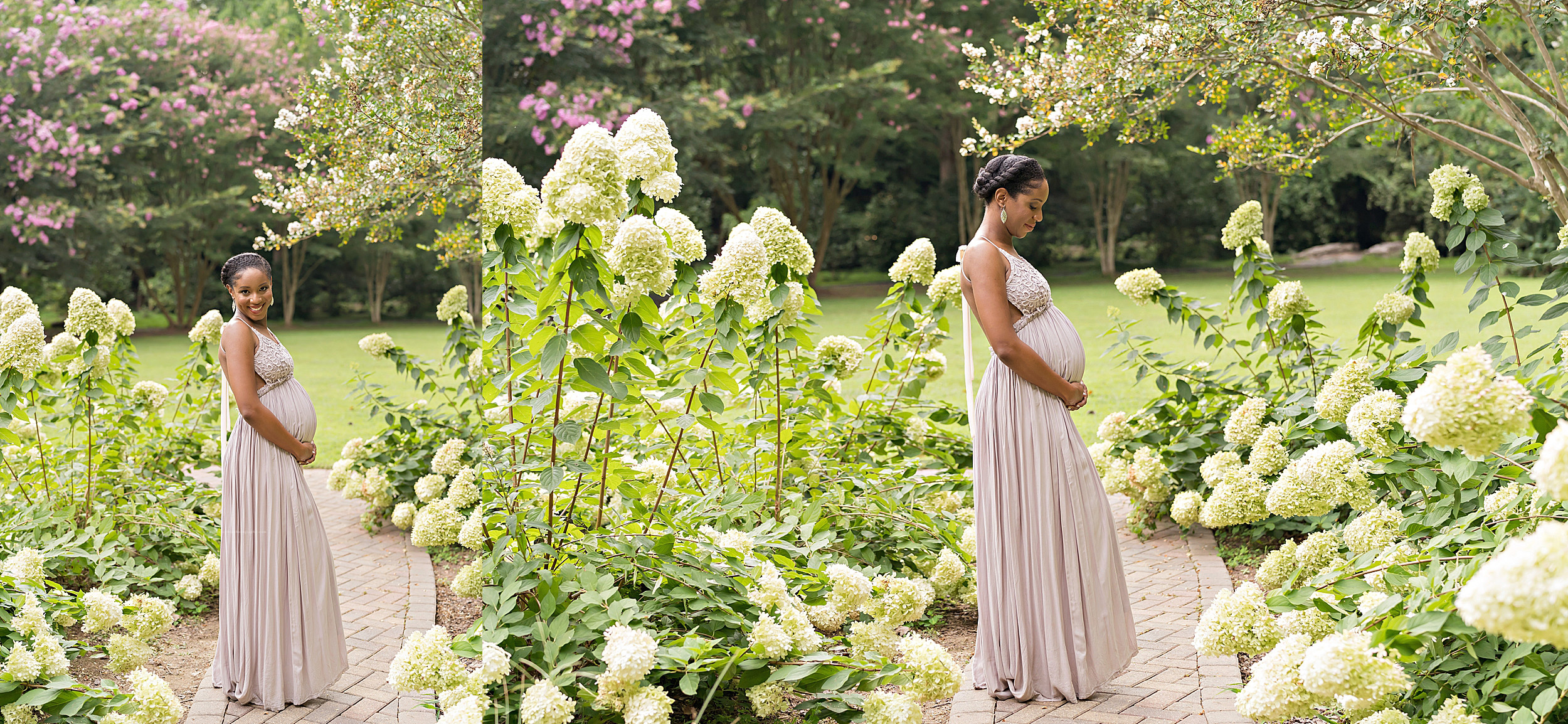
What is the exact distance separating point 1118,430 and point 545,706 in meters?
3.86

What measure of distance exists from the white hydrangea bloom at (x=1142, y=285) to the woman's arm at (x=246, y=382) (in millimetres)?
3722

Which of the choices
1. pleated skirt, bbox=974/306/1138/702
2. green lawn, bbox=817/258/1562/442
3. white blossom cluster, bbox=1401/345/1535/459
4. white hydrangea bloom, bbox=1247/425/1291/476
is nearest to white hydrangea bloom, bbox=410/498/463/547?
green lawn, bbox=817/258/1562/442

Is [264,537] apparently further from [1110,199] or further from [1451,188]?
[1110,199]

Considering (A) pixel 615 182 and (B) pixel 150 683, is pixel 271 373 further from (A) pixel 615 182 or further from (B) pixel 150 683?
(A) pixel 615 182

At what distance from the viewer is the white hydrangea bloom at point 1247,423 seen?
4.76 meters

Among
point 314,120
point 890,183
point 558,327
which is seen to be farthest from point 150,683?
point 890,183

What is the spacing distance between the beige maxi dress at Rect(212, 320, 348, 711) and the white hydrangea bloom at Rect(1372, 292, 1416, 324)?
4400 mm

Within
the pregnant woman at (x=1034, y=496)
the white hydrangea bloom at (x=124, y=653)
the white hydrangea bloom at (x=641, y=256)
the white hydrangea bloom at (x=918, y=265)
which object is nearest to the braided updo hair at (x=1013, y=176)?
the pregnant woman at (x=1034, y=496)

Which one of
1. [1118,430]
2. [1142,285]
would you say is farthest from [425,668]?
[1118,430]

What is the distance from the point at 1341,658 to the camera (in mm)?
2098

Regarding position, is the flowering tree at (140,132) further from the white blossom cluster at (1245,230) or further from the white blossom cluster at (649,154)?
the white blossom cluster at (1245,230)

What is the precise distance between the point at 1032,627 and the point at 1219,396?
2823 mm

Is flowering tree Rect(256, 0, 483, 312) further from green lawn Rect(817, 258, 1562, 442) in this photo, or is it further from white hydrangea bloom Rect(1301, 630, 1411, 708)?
white hydrangea bloom Rect(1301, 630, 1411, 708)

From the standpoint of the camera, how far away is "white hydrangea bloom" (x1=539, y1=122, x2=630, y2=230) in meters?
2.73
